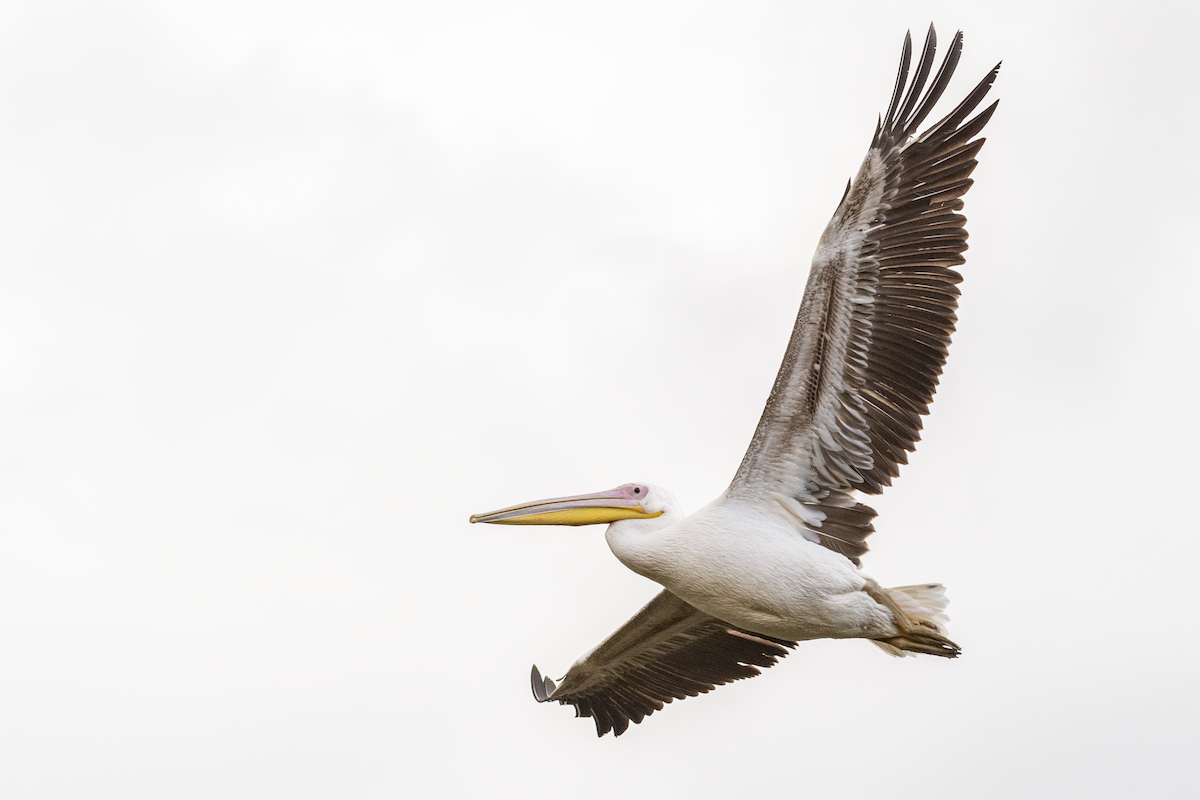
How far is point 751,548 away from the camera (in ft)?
41.8

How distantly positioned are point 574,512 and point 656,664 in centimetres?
219

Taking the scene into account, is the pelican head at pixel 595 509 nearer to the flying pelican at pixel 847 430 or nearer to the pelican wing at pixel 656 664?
the flying pelican at pixel 847 430

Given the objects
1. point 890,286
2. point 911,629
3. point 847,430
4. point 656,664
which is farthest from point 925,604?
Answer: point 656,664

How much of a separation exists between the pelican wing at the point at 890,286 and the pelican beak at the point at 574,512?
1415 millimetres

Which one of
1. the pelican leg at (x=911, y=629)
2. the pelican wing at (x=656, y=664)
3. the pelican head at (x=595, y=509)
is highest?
the pelican head at (x=595, y=509)

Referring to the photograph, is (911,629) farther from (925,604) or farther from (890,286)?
(890,286)

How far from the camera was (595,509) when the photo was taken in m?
13.3

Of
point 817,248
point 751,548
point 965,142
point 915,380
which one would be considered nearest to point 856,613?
point 751,548

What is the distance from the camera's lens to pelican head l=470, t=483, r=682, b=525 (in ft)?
43.6

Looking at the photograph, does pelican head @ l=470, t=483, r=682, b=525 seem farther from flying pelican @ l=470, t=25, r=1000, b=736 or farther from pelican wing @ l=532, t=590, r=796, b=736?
pelican wing @ l=532, t=590, r=796, b=736

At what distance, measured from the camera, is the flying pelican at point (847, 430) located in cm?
1254

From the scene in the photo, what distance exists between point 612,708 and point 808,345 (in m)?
4.34

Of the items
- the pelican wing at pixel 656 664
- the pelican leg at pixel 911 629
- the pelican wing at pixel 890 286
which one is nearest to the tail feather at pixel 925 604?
the pelican leg at pixel 911 629

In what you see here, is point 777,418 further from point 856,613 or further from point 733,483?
point 856,613
